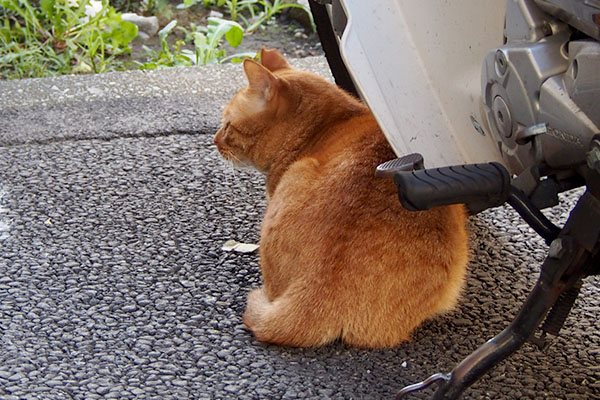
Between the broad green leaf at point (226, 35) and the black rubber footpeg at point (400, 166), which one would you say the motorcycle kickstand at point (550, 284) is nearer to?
the black rubber footpeg at point (400, 166)

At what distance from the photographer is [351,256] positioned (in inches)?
83.2

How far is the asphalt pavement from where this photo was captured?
209cm

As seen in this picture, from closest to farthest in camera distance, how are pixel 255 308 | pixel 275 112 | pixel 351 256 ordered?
pixel 351 256, pixel 255 308, pixel 275 112

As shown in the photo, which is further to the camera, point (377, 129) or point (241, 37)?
point (241, 37)

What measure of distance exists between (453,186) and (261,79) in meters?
1.04

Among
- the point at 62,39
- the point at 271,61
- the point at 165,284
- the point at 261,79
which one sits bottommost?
the point at 62,39

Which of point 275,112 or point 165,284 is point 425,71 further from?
point 165,284

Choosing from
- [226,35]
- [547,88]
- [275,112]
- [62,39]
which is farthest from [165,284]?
[62,39]

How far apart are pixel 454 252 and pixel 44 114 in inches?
84.5

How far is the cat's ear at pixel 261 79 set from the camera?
2541mm

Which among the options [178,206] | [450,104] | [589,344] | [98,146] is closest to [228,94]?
[98,146]

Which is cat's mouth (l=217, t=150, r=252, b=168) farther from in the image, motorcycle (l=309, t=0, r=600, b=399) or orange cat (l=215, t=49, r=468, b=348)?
motorcycle (l=309, t=0, r=600, b=399)

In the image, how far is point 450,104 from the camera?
83.5 inches

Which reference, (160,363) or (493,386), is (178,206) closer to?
(160,363)
